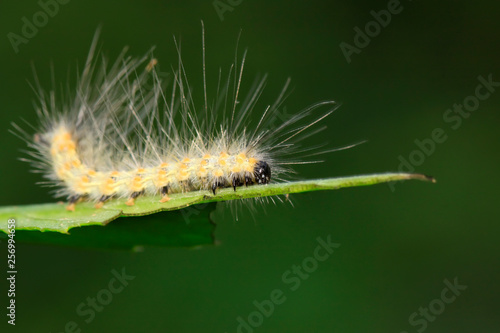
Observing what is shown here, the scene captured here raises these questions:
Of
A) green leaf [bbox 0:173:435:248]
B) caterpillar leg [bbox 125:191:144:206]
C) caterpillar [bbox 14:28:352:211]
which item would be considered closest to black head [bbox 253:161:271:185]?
caterpillar [bbox 14:28:352:211]

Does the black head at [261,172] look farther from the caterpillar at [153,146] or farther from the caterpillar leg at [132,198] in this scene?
the caterpillar leg at [132,198]

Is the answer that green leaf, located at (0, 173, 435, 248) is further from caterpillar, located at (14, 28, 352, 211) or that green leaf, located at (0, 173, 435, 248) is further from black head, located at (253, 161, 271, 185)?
black head, located at (253, 161, 271, 185)

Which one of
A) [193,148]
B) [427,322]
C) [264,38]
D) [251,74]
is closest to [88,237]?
[193,148]

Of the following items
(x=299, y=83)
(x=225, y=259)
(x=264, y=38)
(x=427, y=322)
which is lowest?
(x=427, y=322)

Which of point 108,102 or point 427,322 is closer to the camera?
point 108,102

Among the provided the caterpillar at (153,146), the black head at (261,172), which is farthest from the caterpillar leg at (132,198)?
the black head at (261,172)

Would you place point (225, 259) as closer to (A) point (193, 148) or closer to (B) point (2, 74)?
(A) point (193, 148)

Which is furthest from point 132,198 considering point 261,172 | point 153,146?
point 261,172

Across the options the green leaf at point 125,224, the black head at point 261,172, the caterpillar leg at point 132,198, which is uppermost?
the caterpillar leg at point 132,198
